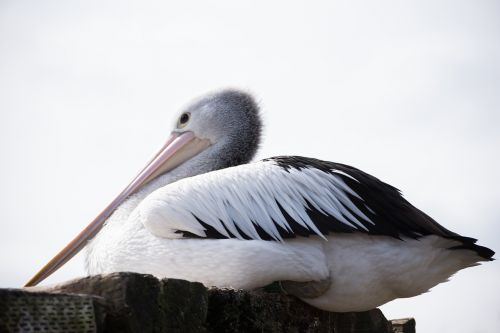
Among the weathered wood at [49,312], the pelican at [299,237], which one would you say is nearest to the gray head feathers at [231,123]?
the pelican at [299,237]

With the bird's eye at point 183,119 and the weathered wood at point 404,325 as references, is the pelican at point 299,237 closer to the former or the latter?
the weathered wood at point 404,325

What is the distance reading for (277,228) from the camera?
365cm

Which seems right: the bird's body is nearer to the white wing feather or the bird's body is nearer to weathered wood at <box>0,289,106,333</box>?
the white wing feather

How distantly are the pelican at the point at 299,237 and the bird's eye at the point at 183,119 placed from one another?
1.76 m

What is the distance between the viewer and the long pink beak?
4.82m

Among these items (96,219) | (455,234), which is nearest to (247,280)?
(455,234)

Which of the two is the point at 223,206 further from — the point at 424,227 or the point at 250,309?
the point at 424,227

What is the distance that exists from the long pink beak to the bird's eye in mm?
86

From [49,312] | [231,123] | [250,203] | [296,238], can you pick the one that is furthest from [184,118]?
[49,312]

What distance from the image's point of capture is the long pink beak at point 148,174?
4.82m

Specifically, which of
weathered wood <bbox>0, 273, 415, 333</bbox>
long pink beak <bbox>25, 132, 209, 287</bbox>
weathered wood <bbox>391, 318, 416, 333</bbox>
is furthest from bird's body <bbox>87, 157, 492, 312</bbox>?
weathered wood <bbox>391, 318, 416, 333</bbox>

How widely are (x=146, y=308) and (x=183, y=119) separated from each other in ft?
11.4

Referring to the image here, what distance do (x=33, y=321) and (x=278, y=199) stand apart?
194 cm

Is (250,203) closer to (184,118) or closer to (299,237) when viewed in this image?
(299,237)
